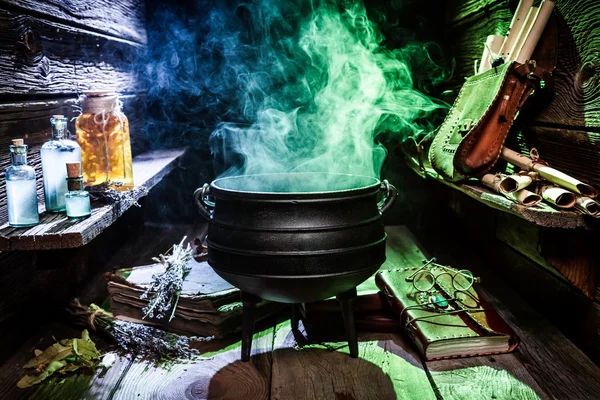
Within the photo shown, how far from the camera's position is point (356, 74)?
4.88 m

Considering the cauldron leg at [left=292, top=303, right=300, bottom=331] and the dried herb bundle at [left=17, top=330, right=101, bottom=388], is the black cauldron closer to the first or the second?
the cauldron leg at [left=292, top=303, right=300, bottom=331]

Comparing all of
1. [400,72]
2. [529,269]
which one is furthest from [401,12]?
[529,269]

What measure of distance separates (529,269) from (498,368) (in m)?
1.07

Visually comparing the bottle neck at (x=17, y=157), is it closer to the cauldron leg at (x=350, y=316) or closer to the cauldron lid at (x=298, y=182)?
the cauldron lid at (x=298, y=182)

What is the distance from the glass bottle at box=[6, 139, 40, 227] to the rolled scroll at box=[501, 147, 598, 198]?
235 cm

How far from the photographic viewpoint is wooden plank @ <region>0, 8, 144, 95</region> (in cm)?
252

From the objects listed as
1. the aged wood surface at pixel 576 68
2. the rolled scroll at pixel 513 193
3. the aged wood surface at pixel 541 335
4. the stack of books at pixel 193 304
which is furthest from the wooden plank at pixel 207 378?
the aged wood surface at pixel 576 68

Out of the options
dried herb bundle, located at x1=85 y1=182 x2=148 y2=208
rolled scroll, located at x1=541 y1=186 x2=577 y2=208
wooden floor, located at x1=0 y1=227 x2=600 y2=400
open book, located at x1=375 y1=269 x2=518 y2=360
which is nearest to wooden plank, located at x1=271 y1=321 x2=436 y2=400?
wooden floor, located at x1=0 y1=227 x2=600 y2=400

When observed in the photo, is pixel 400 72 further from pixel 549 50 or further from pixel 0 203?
pixel 0 203

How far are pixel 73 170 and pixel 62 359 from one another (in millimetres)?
943

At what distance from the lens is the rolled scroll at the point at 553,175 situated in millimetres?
2379

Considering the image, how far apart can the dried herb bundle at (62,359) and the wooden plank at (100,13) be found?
1.66m

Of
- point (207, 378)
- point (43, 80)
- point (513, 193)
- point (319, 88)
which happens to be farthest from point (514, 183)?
point (319, 88)

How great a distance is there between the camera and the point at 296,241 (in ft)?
7.40
